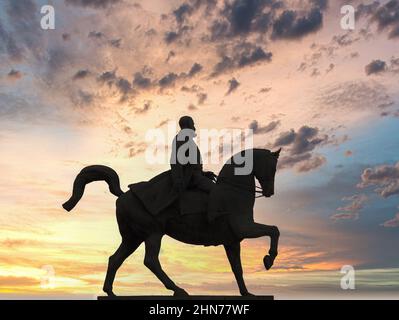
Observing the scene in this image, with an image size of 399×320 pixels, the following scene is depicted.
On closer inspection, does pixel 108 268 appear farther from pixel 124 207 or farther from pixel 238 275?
→ pixel 238 275

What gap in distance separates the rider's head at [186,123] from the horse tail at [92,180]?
171 centimetres

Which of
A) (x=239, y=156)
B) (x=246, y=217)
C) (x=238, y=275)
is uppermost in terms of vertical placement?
(x=239, y=156)

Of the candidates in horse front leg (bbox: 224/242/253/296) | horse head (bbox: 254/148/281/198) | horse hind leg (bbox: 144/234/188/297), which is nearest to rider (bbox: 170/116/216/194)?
horse head (bbox: 254/148/281/198)

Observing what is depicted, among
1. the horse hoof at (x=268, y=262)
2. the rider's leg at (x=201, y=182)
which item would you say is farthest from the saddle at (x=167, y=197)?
the horse hoof at (x=268, y=262)

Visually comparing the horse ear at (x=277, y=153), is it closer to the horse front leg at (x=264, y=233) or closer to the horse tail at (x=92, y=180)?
the horse front leg at (x=264, y=233)

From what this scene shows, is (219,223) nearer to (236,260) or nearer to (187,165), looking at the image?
(236,260)

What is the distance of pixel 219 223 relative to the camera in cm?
1376

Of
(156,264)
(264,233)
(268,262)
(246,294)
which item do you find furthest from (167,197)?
(246,294)
